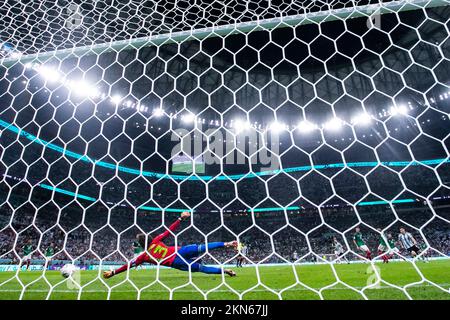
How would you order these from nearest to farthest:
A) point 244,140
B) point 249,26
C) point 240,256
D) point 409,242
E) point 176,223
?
point 249,26
point 176,223
point 240,256
point 409,242
point 244,140

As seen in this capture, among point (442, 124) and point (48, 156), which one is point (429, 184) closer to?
point (442, 124)

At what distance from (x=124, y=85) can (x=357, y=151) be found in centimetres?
1176

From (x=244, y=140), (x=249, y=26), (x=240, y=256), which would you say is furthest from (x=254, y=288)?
(x=244, y=140)

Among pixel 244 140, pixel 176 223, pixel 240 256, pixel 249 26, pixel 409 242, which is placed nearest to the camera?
pixel 249 26

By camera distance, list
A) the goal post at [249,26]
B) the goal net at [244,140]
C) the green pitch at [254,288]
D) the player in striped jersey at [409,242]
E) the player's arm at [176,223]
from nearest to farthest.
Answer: the goal post at [249,26] → the player's arm at [176,223] → the green pitch at [254,288] → the player in striped jersey at [409,242] → the goal net at [244,140]

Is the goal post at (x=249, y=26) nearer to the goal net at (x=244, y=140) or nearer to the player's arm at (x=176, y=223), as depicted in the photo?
the player's arm at (x=176, y=223)

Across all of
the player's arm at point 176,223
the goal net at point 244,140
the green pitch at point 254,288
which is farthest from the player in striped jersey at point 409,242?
the player's arm at point 176,223

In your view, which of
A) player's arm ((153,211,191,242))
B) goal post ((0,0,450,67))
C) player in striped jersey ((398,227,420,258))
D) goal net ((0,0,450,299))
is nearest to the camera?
goal post ((0,0,450,67))

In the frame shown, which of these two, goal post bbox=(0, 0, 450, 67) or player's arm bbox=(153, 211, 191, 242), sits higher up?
goal post bbox=(0, 0, 450, 67)

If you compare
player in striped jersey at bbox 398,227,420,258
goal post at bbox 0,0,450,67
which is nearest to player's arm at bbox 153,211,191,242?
goal post at bbox 0,0,450,67

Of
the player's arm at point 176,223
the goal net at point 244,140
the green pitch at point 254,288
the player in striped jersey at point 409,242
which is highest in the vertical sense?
the player's arm at point 176,223

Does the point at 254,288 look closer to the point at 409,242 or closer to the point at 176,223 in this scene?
the point at 176,223

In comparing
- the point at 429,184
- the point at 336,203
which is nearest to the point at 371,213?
the point at 336,203

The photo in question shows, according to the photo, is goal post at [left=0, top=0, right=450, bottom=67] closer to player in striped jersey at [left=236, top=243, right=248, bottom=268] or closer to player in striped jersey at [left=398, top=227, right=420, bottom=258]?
player in striped jersey at [left=236, top=243, right=248, bottom=268]
